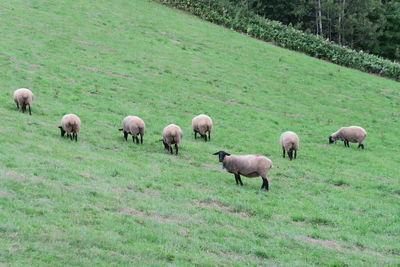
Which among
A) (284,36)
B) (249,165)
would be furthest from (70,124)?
(284,36)

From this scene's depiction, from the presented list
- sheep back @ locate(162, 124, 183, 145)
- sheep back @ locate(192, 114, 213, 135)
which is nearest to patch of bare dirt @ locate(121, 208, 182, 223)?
sheep back @ locate(162, 124, 183, 145)

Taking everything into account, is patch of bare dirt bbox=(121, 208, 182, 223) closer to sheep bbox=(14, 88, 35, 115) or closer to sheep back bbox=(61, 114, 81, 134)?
sheep back bbox=(61, 114, 81, 134)

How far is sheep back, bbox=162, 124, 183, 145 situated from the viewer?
24469 mm

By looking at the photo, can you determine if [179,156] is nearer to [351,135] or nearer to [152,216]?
[152,216]

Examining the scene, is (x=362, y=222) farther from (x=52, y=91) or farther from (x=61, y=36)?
(x=61, y=36)

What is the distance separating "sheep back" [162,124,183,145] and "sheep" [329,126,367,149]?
1238cm

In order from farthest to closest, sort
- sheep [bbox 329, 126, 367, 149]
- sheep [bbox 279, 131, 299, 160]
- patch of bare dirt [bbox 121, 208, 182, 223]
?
sheep [bbox 329, 126, 367, 149]
sheep [bbox 279, 131, 299, 160]
patch of bare dirt [bbox 121, 208, 182, 223]

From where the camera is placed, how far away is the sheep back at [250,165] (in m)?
20.0

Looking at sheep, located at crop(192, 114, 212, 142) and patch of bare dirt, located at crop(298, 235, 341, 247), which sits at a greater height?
sheep, located at crop(192, 114, 212, 142)

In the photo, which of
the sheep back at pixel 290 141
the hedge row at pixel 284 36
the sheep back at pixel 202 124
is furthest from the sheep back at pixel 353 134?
the hedge row at pixel 284 36

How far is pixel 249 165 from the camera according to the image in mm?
20141

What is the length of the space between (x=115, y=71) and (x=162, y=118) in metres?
12.1

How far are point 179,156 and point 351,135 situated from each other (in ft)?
42.2

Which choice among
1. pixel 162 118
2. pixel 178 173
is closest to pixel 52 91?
pixel 162 118
